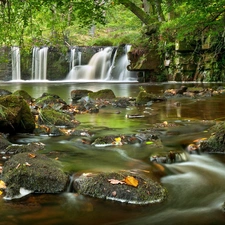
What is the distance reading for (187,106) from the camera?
1046 cm

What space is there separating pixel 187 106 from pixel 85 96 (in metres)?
3.97

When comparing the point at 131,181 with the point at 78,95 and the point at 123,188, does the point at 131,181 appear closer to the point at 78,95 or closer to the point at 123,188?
the point at 123,188

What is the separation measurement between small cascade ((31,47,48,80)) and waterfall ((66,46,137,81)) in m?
2.30

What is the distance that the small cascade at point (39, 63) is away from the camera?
91.1ft

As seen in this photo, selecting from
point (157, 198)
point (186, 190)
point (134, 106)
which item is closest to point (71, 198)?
point (157, 198)

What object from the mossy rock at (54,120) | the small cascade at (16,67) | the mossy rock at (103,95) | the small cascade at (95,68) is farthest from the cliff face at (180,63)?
the mossy rock at (54,120)

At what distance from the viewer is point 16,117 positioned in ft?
20.6

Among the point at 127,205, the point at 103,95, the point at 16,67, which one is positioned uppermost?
the point at 16,67

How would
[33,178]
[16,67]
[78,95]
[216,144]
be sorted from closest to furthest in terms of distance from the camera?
1. [33,178]
2. [216,144]
3. [78,95]
4. [16,67]

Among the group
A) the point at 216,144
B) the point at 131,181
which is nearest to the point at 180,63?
the point at 216,144

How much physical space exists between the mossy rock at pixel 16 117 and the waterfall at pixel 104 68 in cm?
1771

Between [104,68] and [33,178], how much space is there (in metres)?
21.8

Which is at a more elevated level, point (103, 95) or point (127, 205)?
point (103, 95)

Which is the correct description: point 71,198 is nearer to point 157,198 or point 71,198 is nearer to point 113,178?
point 113,178
